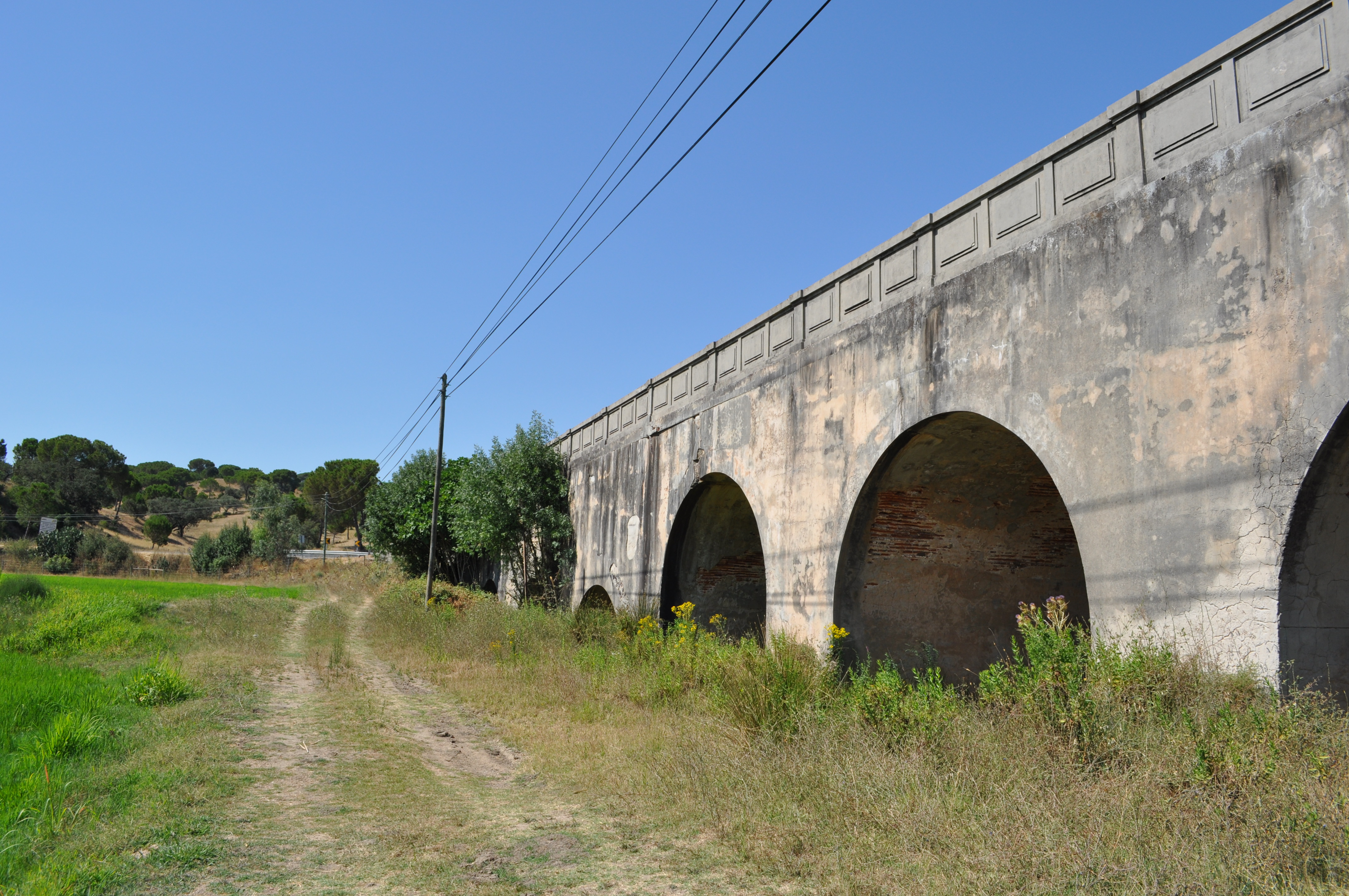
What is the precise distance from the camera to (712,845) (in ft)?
15.9

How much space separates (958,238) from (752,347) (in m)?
4.38

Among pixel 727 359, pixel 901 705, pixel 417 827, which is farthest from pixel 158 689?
pixel 727 359

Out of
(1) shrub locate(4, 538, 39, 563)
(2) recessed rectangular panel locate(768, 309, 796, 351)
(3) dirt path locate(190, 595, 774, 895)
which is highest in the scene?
(2) recessed rectangular panel locate(768, 309, 796, 351)

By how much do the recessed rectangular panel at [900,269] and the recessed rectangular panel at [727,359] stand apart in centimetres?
361

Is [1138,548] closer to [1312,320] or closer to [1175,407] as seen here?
[1175,407]

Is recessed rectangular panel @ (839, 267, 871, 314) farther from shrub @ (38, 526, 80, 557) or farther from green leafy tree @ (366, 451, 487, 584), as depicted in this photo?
shrub @ (38, 526, 80, 557)

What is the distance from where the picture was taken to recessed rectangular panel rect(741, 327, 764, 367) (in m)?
12.2

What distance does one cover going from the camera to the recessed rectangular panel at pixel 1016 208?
7566mm

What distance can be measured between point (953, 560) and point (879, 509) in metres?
1.23

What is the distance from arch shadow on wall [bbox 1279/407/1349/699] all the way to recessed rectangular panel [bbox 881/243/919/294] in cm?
465

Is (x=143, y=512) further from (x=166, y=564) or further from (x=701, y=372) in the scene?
(x=701, y=372)

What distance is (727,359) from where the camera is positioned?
13.2 metres

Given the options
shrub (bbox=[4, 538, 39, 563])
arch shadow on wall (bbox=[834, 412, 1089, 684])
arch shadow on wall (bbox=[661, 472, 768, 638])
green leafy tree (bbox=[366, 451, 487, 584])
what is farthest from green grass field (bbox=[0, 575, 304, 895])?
shrub (bbox=[4, 538, 39, 563])

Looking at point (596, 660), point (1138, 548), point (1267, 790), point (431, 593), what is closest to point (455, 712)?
point (596, 660)
